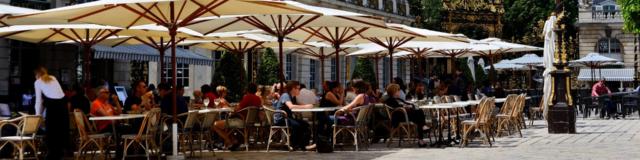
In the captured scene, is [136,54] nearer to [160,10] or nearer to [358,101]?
[358,101]

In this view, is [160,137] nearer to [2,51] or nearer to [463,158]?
[463,158]

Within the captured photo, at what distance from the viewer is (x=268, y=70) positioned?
3394 centimetres

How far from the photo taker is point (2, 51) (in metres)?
23.5

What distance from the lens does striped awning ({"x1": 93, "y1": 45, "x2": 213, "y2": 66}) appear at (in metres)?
22.6

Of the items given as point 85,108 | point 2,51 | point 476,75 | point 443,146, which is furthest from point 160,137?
point 476,75

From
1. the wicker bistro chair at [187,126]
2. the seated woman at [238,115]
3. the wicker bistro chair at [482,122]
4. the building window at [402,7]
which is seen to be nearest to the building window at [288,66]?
the building window at [402,7]

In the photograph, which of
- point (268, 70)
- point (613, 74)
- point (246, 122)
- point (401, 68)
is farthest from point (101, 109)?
point (613, 74)

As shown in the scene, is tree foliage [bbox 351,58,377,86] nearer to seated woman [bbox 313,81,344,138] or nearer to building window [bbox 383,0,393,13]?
building window [bbox 383,0,393,13]

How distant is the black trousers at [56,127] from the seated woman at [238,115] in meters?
2.97

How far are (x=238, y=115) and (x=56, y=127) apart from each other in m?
3.29

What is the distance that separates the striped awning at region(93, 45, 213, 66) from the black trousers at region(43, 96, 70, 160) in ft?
30.8

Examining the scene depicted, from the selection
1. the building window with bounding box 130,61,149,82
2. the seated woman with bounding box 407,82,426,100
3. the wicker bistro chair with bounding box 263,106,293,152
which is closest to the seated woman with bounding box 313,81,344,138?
the wicker bistro chair with bounding box 263,106,293,152

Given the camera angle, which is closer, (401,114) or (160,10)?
(160,10)

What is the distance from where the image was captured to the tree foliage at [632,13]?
37062 millimetres
